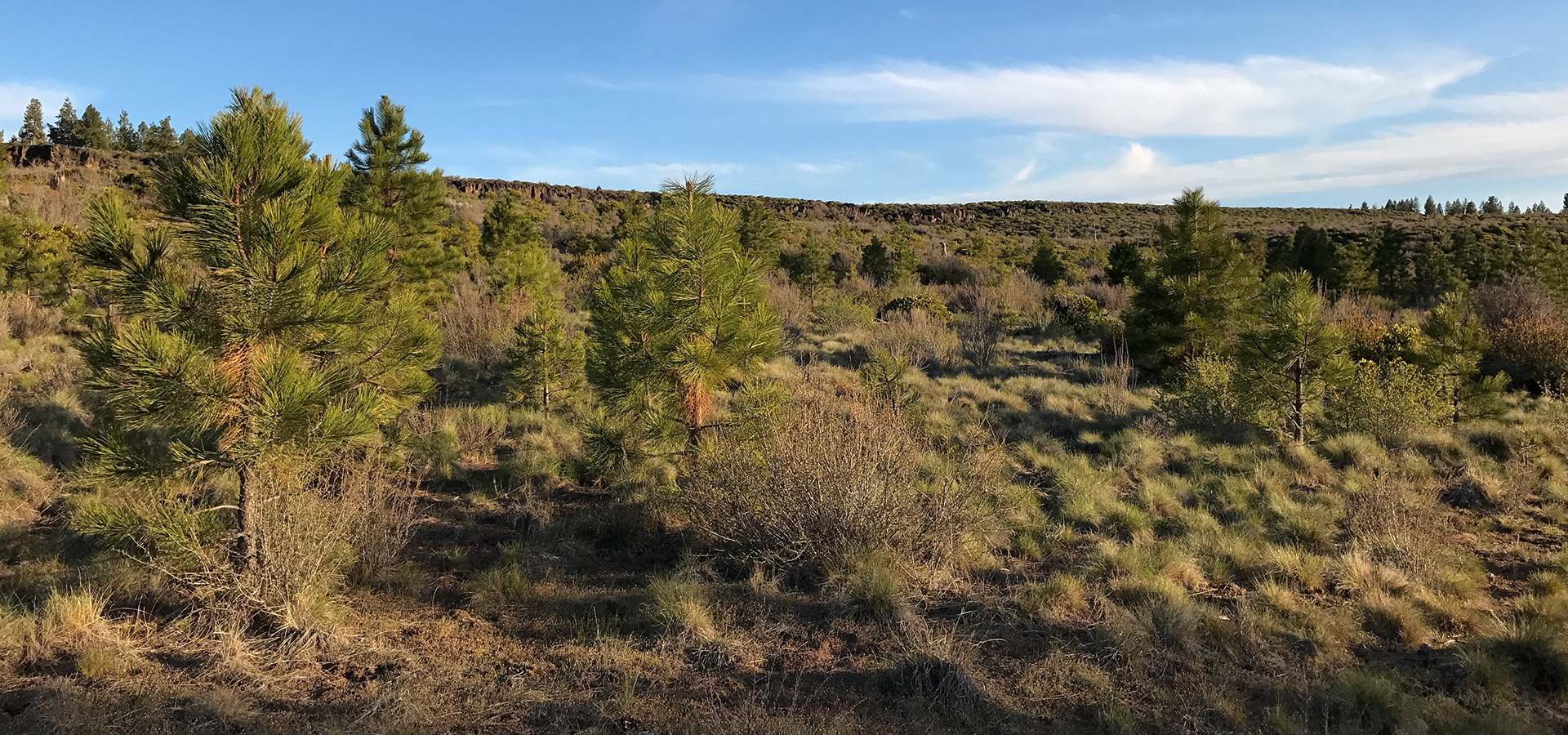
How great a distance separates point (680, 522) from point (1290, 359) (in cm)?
750

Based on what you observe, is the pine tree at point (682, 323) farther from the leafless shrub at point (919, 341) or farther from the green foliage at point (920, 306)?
the green foliage at point (920, 306)

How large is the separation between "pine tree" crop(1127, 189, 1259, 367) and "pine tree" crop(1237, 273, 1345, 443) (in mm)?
1819

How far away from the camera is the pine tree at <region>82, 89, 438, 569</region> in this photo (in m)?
3.45

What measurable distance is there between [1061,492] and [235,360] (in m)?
6.59

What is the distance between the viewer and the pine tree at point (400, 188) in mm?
10539

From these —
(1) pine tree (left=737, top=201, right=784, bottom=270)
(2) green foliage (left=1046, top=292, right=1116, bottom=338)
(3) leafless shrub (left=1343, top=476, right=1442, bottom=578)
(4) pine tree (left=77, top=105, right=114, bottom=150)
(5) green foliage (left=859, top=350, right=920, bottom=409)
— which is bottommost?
(3) leafless shrub (left=1343, top=476, right=1442, bottom=578)

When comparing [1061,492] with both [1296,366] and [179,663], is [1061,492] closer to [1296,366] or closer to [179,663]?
[1296,366]

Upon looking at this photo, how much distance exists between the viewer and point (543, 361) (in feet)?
30.7

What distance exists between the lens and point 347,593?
4.63 m

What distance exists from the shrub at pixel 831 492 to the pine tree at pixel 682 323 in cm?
66

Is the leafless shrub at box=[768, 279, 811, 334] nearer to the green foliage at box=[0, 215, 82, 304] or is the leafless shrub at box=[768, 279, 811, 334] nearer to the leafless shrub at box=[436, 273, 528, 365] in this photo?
the leafless shrub at box=[436, 273, 528, 365]

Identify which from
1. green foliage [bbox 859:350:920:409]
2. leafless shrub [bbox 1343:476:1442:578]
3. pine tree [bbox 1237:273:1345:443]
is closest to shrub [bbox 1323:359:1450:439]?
pine tree [bbox 1237:273:1345:443]

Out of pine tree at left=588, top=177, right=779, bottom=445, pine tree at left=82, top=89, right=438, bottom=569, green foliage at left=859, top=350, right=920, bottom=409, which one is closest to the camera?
pine tree at left=82, top=89, right=438, bottom=569

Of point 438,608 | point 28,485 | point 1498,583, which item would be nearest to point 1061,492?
point 1498,583
